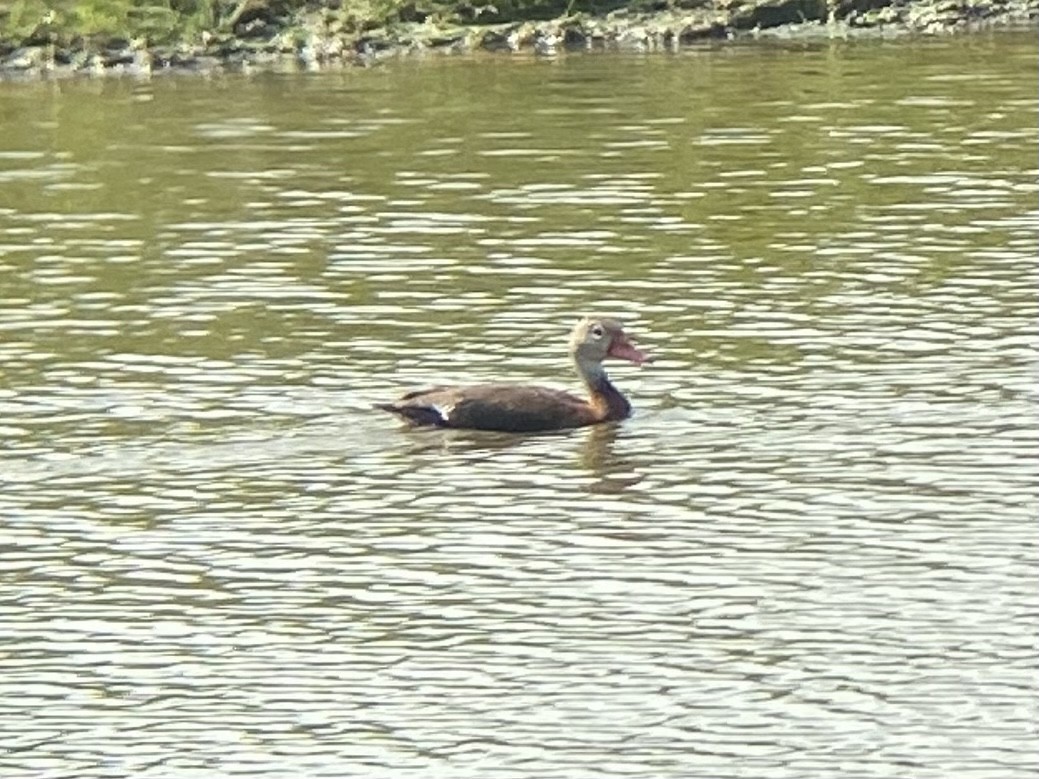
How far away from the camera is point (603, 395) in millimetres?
16453

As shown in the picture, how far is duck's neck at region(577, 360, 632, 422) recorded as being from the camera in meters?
16.4

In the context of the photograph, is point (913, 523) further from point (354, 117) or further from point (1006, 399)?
point (354, 117)

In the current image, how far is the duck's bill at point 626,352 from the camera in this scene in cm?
1678

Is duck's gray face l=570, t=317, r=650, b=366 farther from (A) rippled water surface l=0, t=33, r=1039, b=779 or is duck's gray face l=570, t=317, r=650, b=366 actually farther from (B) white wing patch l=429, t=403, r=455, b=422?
(B) white wing patch l=429, t=403, r=455, b=422

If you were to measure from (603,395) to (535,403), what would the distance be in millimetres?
473

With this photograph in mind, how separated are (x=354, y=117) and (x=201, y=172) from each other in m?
2.64

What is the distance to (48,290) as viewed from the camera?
1967cm

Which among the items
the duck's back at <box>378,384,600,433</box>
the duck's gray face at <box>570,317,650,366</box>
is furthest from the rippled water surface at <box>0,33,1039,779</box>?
the duck's gray face at <box>570,317,650,366</box>

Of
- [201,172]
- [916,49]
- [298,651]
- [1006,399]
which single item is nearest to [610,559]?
[298,651]

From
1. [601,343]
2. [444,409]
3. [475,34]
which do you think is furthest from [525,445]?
[475,34]

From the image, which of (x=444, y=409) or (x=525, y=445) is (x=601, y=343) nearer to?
(x=525, y=445)

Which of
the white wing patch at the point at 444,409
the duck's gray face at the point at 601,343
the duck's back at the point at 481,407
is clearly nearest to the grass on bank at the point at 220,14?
the duck's gray face at the point at 601,343

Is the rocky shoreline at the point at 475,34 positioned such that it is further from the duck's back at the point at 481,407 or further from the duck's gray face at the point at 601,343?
the duck's back at the point at 481,407

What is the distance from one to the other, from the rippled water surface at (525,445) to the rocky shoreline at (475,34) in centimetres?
300
